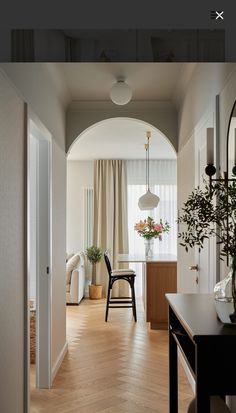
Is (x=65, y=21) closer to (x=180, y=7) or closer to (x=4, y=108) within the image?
(x=180, y=7)

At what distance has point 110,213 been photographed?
355 inches

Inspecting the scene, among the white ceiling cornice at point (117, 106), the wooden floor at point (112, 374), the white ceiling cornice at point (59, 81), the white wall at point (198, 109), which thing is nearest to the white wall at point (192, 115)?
the white wall at point (198, 109)

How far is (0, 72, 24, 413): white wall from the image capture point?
7.42 feet

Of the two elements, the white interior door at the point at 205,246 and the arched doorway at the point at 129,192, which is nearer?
the white interior door at the point at 205,246

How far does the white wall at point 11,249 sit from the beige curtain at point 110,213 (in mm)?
6243

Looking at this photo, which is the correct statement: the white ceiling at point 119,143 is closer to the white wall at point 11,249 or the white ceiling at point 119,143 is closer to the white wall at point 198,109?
the white wall at point 198,109

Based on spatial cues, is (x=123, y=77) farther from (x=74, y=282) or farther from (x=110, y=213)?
(x=110, y=213)

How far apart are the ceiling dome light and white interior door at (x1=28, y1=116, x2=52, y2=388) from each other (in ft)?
2.42

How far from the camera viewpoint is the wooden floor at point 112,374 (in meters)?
3.40

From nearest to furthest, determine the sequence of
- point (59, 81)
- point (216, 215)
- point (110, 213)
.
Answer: point (216, 215) → point (59, 81) → point (110, 213)

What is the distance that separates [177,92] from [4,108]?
2422 millimetres

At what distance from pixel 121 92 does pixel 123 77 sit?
123 mm

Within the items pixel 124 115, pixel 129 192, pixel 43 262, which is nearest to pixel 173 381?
pixel 43 262

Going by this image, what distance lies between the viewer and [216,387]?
5.31 feet
